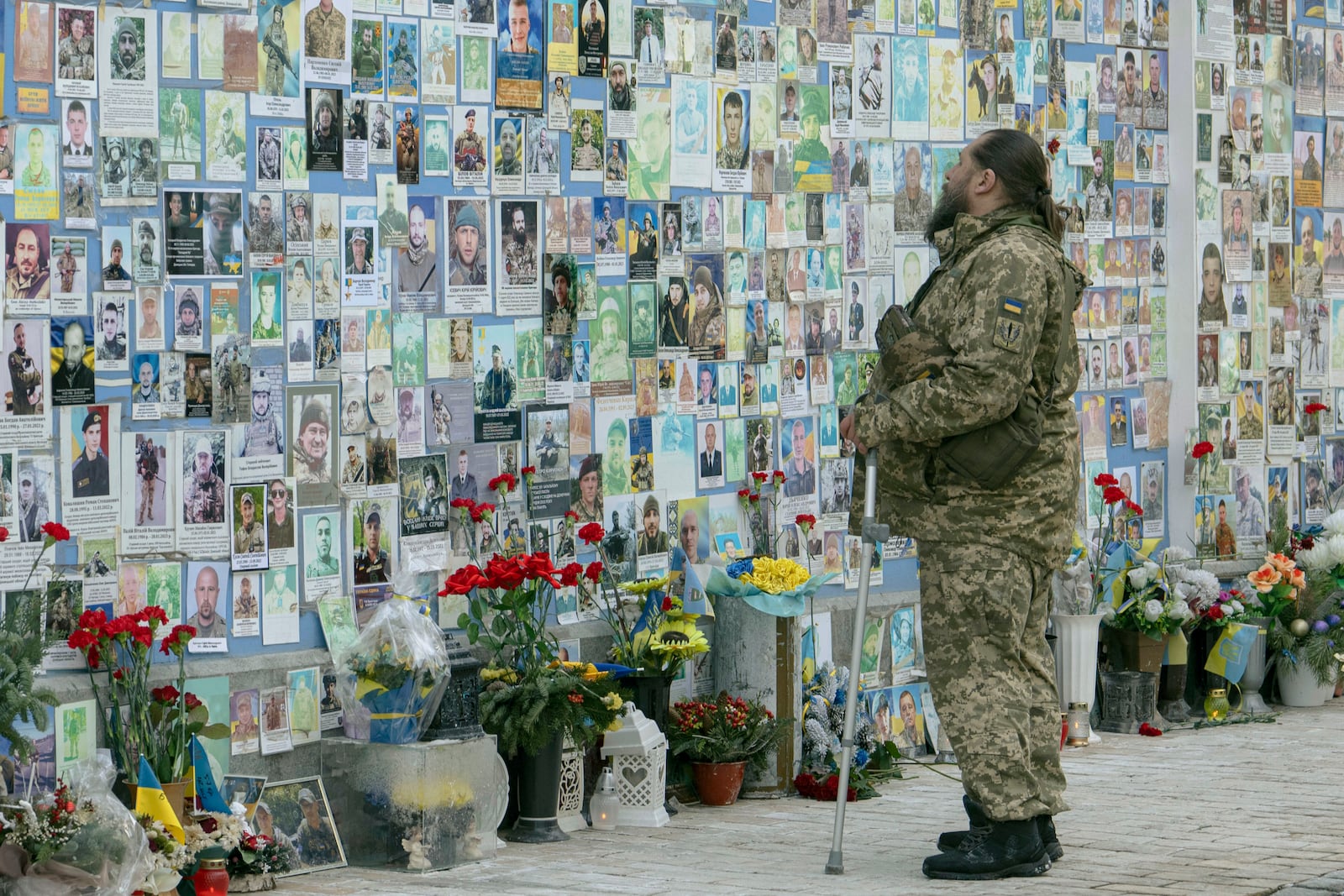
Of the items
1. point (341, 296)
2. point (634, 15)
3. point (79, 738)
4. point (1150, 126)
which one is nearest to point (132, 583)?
point (79, 738)

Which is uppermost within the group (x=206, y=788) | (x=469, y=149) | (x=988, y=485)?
(x=469, y=149)

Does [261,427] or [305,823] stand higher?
[261,427]

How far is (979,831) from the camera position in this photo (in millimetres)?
7125

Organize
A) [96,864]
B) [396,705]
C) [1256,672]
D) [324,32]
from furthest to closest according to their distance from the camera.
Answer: [1256,672] → [324,32] → [396,705] → [96,864]

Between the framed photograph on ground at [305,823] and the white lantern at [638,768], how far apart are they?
1194 mm

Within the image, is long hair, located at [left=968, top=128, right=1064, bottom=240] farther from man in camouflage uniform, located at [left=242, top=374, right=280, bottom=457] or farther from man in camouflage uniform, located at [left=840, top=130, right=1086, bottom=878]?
man in camouflage uniform, located at [left=242, top=374, right=280, bottom=457]

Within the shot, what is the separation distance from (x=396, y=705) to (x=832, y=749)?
2.22 metres

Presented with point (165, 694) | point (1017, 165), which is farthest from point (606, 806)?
point (1017, 165)

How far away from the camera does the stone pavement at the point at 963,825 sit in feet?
22.8

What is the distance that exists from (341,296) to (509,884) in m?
2.19

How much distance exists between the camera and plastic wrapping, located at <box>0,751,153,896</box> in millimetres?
6117

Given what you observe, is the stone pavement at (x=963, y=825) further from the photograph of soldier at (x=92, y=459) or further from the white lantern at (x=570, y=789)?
the photograph of soldier at (x=92, y=459)

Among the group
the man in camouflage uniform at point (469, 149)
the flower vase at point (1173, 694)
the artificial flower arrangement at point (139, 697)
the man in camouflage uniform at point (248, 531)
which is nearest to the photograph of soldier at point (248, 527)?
the man in camouflage uniform at point (248, 531)

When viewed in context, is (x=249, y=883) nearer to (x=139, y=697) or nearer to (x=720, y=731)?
(x=139, y=697)
